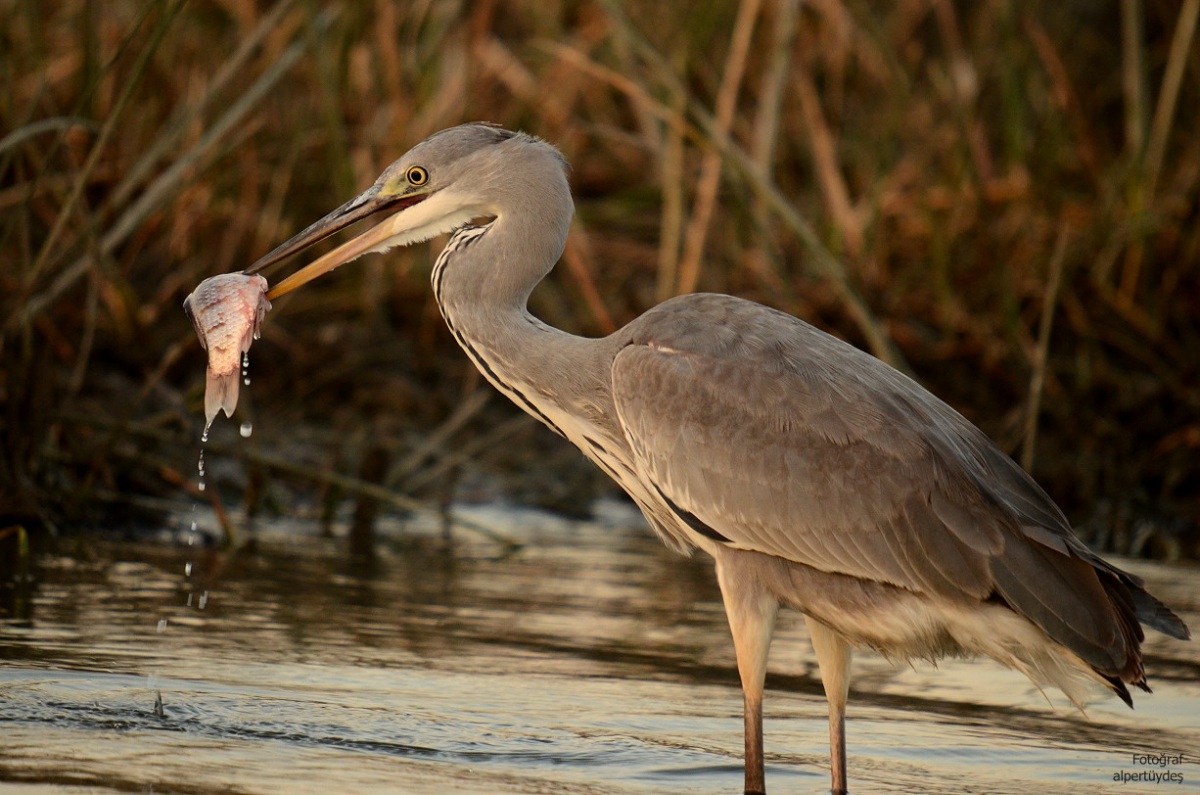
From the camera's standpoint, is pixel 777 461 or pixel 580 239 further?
pixel 580 239

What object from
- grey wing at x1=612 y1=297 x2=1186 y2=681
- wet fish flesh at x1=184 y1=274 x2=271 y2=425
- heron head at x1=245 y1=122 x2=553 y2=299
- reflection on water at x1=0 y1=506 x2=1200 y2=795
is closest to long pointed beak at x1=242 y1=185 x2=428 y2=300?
heron head at x1=245 y1=122 x2=553 y2=299

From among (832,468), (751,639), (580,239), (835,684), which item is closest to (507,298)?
(832,468)

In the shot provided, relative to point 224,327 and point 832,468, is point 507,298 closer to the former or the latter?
point 224,327

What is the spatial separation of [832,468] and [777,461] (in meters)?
0.16

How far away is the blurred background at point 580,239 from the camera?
8.05m

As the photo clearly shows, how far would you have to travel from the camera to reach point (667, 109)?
8414 mm

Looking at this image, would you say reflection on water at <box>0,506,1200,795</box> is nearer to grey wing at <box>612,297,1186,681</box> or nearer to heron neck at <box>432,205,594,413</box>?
grey wing at <box>612,297,1186,681</box>

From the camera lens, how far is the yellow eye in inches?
220

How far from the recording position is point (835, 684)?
514 centimetres

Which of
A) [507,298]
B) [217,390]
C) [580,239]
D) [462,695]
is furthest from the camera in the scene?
[580,239]

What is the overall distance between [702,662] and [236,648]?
1.60 metres

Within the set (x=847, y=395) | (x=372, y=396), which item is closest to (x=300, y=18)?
(x=372, y=396)

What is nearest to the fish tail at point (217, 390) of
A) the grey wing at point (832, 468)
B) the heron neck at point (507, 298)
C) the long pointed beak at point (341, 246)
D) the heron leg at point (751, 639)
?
the long pointed beak at point (341, 246)

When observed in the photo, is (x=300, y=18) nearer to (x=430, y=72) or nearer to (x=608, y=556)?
(x=430, y=72)
